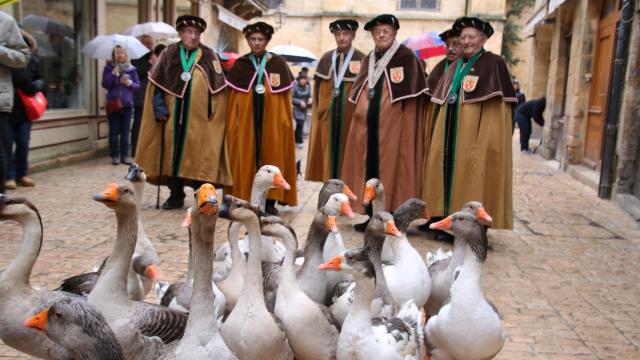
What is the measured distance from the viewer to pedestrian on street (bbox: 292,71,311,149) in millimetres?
17656

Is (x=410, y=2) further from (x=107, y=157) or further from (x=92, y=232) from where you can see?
(x=92, y=232)

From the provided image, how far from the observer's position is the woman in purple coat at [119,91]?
11.1 m

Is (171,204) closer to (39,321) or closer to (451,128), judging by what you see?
(451,128)

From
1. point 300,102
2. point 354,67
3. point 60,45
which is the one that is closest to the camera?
point 354,67

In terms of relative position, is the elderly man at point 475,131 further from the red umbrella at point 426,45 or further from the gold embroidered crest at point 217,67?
the red umbrella at point 426,45

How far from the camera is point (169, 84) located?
764cm

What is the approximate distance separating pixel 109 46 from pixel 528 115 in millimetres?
12521

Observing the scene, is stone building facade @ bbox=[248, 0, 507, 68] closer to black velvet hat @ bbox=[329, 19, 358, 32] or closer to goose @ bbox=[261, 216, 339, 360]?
black velvet hat @ bbox=[329, 19, 358, 32]

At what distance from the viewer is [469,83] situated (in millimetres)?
6395

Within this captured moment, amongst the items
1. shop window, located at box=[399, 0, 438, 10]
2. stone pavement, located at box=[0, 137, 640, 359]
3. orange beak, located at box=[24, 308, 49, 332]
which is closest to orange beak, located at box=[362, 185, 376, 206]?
stone pavement, located at box=[0, 137, 640, 359]

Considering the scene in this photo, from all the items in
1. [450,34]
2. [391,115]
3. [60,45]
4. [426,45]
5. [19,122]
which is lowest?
[19,122]

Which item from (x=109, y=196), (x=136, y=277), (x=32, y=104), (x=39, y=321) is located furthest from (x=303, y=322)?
(x=32, y=104)

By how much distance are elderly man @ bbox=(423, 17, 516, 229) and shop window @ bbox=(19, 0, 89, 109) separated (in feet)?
24.8

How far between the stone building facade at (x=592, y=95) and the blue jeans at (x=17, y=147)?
8.72 meters
